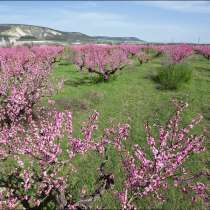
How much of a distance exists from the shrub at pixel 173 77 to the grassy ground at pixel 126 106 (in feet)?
1.44

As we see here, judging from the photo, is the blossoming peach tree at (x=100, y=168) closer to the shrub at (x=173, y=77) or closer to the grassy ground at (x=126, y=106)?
the grassy ground at (x=126, y=106)

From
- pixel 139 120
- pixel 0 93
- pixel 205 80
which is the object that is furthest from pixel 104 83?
pixel 0 93

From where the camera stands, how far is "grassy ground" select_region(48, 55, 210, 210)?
8375 millimetres

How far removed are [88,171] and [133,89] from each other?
11276 millimetres

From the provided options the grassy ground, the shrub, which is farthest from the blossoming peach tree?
the shrub

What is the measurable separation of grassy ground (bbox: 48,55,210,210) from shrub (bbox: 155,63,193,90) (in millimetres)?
438

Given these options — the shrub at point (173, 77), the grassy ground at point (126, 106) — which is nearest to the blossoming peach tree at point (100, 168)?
the grassy ground at point (126, 106)

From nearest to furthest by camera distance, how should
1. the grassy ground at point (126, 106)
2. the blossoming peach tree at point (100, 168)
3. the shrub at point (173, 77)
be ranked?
the blossoming peach tree at point (100, 168) → the grassy ground at point (126, 106) → the shrub at point (173, 77)

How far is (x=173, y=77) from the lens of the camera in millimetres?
20500

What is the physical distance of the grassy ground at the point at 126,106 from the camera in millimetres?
8375

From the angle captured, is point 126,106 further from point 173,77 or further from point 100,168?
point 100,168

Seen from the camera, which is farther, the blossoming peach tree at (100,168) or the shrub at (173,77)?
the shrub at (173,77)

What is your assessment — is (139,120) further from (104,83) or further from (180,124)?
(104,83)

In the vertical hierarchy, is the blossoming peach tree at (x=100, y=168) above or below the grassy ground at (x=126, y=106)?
above
